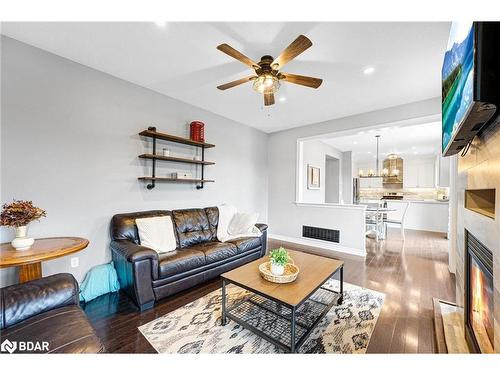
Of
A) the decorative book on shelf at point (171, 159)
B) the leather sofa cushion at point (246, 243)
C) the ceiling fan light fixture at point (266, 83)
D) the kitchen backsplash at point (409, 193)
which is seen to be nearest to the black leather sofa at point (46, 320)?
the decorative book on shelf at point (171, 159)

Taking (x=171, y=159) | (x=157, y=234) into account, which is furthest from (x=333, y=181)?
(x=157, y=234)

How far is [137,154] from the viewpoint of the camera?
114 inches

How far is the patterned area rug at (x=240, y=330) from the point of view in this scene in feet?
5.24

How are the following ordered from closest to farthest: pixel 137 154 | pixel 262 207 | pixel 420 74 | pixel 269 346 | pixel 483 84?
pixel 483 84 → pixel 269 346 → pixel 420 74 → pixel 137 154 → pixel 262 207

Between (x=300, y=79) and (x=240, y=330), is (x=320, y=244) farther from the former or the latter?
(x=300, y=79)

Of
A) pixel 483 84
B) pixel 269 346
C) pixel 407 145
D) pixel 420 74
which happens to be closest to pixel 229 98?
pixel 420 74

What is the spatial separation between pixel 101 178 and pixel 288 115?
3282 mm

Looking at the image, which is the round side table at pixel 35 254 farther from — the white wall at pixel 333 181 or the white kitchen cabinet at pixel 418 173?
the white kitchen cabinet at pixel 418 173

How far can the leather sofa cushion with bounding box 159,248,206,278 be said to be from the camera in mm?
2197

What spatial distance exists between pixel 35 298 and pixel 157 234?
4.49ft

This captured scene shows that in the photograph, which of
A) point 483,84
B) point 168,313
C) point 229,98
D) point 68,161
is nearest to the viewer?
point 483,84

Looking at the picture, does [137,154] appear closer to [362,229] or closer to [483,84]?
[483,84]

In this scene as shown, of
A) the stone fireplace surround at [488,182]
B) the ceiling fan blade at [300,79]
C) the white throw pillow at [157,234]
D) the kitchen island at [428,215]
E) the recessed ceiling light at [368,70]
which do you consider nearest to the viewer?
the stone fireplace surround at [488,182]

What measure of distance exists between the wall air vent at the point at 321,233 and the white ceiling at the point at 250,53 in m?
2.53
